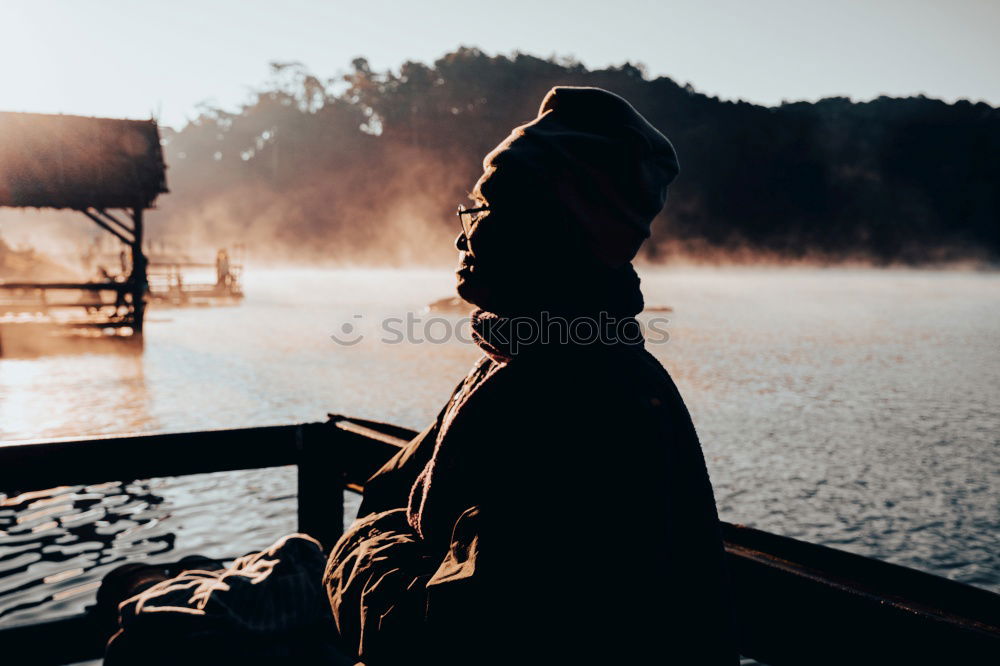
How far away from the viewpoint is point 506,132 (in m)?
80.5

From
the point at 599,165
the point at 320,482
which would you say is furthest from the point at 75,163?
the point at 599,165

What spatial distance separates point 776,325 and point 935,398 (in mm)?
20273

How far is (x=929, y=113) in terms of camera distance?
79.5 m

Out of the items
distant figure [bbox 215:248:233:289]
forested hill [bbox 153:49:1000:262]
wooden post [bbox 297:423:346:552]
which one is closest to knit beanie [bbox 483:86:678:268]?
wooden post [bbox 297:423:346:552]

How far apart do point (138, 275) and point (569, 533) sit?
1950 cm

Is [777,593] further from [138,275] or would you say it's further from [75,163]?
[138,275]

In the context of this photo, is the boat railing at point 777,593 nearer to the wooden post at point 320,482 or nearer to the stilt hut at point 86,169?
the wooden post at point 320,482

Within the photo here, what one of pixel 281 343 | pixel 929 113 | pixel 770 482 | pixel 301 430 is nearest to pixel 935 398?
pixel 770 482

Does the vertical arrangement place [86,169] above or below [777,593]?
above

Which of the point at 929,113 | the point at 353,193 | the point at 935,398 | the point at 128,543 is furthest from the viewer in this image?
the point at 353,193

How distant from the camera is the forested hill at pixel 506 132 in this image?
244 ft

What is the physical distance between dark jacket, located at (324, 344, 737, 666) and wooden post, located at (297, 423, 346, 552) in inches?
66.4

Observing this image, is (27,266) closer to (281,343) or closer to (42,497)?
(281,343)

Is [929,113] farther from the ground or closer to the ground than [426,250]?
farther from the ground
